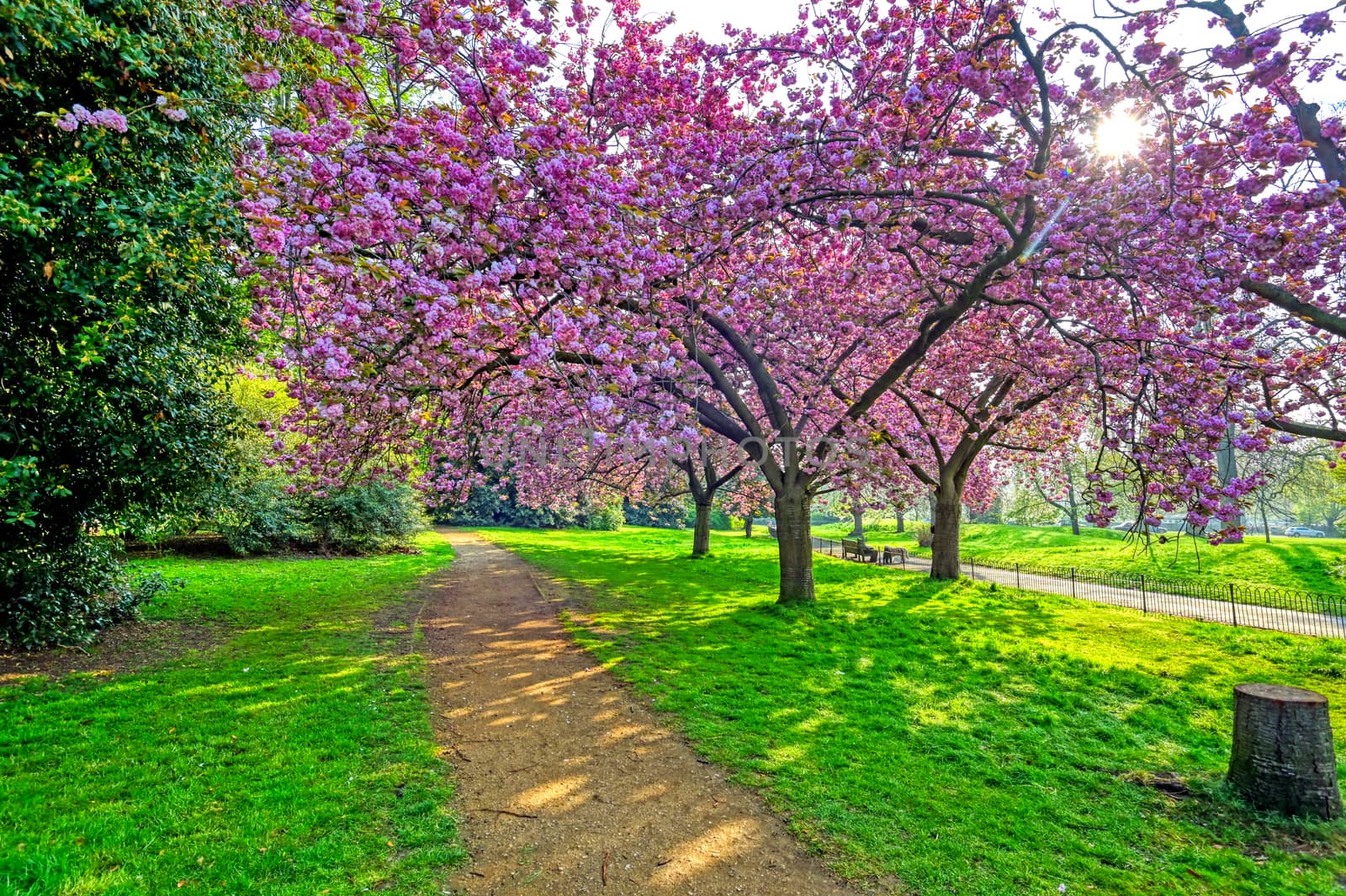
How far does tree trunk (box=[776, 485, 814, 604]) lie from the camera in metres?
12.1

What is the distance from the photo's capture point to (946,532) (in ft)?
55.0

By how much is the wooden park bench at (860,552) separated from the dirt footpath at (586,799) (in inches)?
693

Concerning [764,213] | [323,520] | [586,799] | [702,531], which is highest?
[764,213]

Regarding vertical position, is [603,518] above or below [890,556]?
above

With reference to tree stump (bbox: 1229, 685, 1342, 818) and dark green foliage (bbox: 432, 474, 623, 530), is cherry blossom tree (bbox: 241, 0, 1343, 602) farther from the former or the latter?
dark green foliage (bbox: 432, 474, 623, 530)

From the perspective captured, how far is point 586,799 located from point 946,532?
14.8 metres

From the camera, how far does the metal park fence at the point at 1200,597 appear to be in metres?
13.1

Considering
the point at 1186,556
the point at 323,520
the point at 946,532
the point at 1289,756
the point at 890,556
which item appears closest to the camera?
the point at 1289,756

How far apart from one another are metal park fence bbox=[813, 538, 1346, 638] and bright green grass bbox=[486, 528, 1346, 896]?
2.65m

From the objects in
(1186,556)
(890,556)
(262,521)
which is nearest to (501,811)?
(262,521)

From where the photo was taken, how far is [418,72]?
5.68 metres

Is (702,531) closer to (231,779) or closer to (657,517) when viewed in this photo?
(231,779)

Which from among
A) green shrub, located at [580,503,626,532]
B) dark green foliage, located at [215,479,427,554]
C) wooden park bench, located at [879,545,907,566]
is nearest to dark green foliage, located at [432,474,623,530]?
green shrub, located at [580,503,626,532]

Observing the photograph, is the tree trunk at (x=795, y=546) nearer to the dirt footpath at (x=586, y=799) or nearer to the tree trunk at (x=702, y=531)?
the dirt footpath at (x=586, y=799)
